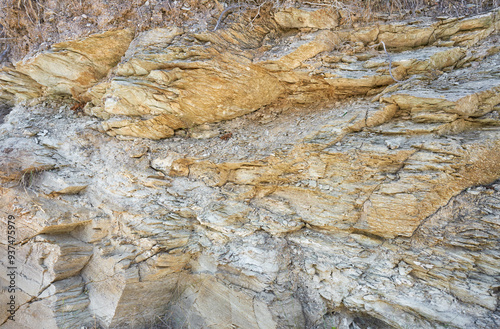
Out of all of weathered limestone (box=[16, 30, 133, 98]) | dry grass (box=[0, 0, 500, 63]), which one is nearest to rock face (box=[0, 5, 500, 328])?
weathered limestone (box=[16, 30, 133, 98])

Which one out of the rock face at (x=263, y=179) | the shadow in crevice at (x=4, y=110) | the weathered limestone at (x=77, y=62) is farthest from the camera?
the shadow in crevice at (x=4, y=110)

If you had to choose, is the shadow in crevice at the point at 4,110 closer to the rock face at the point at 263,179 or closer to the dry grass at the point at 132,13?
the rock face at the point at 263,179

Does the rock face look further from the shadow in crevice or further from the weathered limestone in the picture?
the shadow in crevice

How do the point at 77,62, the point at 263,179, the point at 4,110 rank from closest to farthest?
1. the point at 263,179
2. the point at 77,62
3. the point at 4,110

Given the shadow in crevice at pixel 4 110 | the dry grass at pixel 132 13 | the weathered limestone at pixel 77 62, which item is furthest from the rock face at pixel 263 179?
the shadow in crevice at pixel 4 110

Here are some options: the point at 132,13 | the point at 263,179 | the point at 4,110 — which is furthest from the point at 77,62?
the point at 263,179

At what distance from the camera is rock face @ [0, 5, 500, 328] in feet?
10.6

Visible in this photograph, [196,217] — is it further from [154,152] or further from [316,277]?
[316,277]

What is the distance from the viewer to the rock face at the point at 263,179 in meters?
3.22

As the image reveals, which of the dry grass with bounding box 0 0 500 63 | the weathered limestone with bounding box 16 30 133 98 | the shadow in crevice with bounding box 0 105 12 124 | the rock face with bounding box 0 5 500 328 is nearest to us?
the rock face with bounding box 0 5 500 328

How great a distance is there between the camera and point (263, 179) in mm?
4094

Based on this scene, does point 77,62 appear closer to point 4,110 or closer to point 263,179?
point 4,110

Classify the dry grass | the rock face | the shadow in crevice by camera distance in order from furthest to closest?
the shadow in crevice < the dry grass < the rock face

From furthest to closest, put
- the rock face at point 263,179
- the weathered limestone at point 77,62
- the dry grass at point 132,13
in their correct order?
the weathered limestone at point 77,62, the dry grass at point 132,13, the rock face at point 263,179
